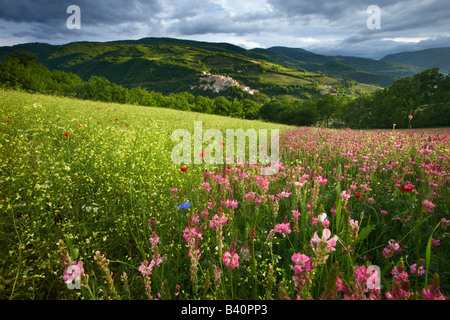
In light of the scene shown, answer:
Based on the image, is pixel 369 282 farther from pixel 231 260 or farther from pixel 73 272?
pixel 73 272

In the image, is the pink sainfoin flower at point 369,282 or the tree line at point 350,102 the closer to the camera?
the pink sainfoin flower at point 369,282

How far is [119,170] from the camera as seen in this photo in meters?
2.98

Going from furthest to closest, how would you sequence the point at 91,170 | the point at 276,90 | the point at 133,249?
the point at 276,90, the point at 91,170, the point at 133,249

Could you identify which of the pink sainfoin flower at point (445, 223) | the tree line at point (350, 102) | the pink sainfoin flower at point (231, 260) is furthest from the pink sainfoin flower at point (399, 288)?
the tree line at point (350, 102)

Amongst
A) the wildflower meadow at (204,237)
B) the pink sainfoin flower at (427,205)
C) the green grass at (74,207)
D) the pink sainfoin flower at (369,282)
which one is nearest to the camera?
the pink sainfoin flower at (369,282)

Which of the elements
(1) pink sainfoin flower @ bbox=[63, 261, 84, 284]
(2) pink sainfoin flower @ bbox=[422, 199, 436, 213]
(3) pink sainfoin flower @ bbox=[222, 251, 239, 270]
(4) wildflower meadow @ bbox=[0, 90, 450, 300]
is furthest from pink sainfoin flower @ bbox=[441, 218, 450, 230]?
(1) pink sainfoin flower @ bbox=[63, 261, 84, 284]

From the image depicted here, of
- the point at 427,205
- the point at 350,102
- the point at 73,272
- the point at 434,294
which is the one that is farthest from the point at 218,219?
the point at 350,102

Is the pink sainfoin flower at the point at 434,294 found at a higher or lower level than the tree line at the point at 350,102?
lower

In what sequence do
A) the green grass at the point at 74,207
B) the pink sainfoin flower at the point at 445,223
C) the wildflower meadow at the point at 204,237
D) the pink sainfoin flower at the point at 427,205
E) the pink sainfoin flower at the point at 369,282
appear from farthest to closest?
the pink sainfoin flower at the point at 427,205 → the pink sainfoin flower at the point at 445,223 → the green grass at the point at 74,207 → the wildflower meadow at the point at 204,237 → the pink sainfoin flower at the point at 369,282

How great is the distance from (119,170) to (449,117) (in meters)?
44.4

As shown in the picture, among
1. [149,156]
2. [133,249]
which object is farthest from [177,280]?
[149,156]

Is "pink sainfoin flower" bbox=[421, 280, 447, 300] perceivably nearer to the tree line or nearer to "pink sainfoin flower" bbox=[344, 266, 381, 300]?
"pink sainfoin flower" bbox=[344, 266, 381, 300]

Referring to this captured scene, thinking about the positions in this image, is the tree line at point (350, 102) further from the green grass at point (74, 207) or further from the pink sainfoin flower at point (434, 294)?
the pink sainfoin flower at point (434, 294)
